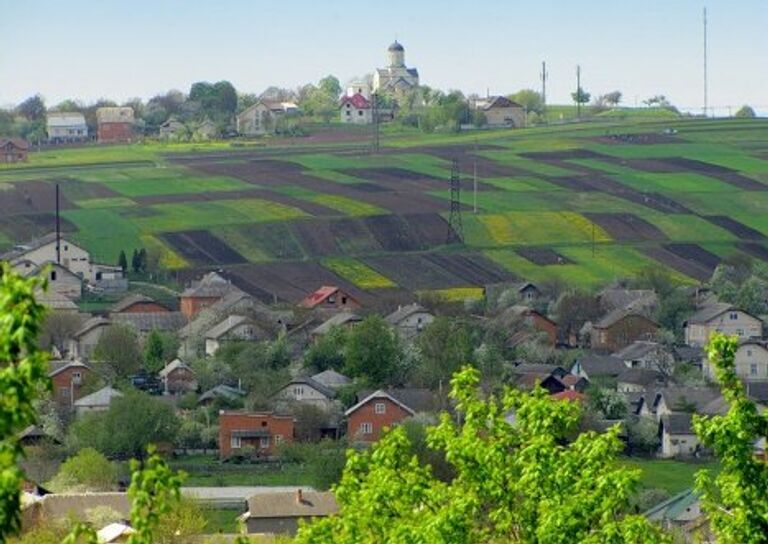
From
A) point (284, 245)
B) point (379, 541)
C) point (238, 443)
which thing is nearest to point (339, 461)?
point (238, 443)

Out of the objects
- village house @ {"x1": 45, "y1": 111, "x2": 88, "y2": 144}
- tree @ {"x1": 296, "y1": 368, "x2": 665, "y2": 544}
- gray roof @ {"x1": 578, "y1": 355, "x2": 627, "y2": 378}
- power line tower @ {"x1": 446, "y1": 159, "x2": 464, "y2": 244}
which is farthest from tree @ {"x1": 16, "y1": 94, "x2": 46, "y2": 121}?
tree @ {"x1": 296, "y1": 368, "x2": 665, "y2": 544}

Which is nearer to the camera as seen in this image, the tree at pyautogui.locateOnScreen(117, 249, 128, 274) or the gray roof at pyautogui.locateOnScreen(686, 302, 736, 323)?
the gray roof at pyautogui.locateOnScreen(686, 302, 736, 323)

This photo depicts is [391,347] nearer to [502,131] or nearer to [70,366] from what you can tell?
[70,366]

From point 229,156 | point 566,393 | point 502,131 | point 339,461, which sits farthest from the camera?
point 502,131

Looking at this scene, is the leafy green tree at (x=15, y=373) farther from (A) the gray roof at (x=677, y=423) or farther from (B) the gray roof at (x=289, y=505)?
(A) the gray roof at (x=677, y=423)

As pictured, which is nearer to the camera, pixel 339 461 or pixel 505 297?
pixel 339 461

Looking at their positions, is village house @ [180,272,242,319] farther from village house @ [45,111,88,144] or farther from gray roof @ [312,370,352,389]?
village house @ [45,111,88,144]

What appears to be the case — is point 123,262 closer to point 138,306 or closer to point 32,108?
point 138,306
